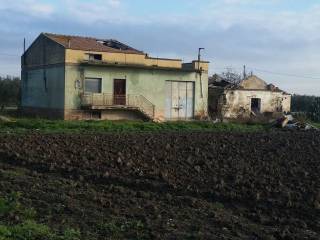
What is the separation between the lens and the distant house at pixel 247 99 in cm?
5378

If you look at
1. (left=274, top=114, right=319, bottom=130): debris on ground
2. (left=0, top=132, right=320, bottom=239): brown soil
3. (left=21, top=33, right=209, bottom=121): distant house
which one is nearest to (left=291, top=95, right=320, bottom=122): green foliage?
(left=274, top=114, right=319, bottom=130): debris on ground

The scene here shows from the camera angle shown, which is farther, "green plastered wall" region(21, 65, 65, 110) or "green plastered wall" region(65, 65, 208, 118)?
"green plastered wall" region(21, 65, 65, 110)

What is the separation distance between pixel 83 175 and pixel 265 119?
35934 mm

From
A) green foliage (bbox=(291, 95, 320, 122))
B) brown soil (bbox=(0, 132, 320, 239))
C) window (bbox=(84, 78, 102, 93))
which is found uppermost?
window (bbox=(84, 78, 102, 93))

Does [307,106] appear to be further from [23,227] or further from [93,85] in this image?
[23,227]

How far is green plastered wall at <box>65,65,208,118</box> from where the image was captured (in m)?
41.3

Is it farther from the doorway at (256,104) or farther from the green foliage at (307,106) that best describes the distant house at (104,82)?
the green foliage at (307,106)

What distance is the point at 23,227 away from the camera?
7844 mm

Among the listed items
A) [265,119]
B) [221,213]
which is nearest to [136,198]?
[221,213]

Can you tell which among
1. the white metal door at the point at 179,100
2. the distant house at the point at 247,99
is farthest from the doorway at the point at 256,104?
the white metal door at the point at 179,100

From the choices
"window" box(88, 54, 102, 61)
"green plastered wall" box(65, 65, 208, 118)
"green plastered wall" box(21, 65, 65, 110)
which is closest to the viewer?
"green plastered wall" box(65, 65, 208, 118)

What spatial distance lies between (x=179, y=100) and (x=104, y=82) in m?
6.71

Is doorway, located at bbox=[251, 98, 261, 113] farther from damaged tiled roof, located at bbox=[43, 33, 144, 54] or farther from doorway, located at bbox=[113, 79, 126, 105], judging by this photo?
doorway, located at bbox=[113, 79, 126, 105]

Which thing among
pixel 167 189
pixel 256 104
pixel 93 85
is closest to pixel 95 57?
pixel 93 85
